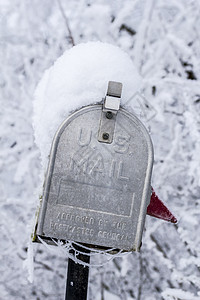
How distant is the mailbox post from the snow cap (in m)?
0.11

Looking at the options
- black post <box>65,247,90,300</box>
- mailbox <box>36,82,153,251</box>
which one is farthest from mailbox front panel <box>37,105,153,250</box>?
black post <box>65,247,90,300</box>

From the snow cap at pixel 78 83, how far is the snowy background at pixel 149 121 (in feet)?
6.65

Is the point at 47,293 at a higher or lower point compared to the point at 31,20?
lower

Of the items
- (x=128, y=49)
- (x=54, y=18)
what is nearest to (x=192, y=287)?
(x=128, y=49)

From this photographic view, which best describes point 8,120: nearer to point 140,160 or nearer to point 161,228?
point 161,228

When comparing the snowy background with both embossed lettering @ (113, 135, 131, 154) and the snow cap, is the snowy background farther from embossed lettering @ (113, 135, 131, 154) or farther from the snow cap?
embossed lettering @ (113, 135, 131, 154)

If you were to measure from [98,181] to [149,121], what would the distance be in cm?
229

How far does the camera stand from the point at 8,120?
352 centimetres

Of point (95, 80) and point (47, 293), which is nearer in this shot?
point (95, 80)

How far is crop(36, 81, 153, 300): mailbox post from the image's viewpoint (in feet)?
3.90

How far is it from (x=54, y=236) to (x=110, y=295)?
2579mm

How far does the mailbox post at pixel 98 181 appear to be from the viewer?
3.90 ft

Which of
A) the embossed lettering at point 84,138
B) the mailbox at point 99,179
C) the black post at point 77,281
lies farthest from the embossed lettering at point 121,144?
the black post at point 77,281

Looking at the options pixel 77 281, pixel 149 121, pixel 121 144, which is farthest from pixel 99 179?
pixel 149 121
